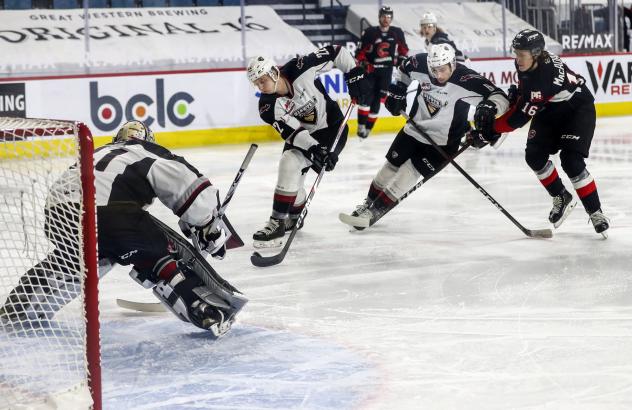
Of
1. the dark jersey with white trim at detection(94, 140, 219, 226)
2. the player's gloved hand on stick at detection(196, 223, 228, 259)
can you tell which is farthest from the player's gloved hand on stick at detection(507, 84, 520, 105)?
the dark jersey with white trim at detection(94, 140, 219, 226)

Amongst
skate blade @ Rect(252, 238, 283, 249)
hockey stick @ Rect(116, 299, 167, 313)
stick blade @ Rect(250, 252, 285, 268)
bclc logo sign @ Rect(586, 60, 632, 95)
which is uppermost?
hockey stick @ Rect(116, 299, 167, 313)

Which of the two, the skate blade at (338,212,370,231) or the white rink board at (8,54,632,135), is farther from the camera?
the white rink board at (8,54,632,135)

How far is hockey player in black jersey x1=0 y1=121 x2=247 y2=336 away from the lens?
2.88 meters

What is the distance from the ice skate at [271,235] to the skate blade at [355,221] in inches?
12.9

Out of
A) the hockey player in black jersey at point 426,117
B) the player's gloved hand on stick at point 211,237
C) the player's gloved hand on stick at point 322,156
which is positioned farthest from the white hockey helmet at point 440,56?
the player's gloved hand on stick at point 211,237

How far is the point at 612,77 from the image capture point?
392 inches

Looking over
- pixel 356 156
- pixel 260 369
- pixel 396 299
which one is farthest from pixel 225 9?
pixel 260 369

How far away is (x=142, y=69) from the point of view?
9.04 meters

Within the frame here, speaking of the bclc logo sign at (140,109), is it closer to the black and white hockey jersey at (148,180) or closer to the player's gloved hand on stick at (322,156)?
the player's gloved hand on stick at (322,156)

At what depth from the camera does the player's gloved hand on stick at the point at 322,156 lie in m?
4.52

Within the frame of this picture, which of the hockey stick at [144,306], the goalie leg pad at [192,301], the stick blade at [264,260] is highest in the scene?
the goalie leg pad at [192,301]

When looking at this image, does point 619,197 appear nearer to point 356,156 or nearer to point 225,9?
point 356,156

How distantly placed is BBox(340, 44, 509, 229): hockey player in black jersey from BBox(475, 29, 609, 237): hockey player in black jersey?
163 mm

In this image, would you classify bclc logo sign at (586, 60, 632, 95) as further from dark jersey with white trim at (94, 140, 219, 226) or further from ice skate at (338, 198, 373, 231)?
dark jersey with white trim at (94, 140, 219, 226)
